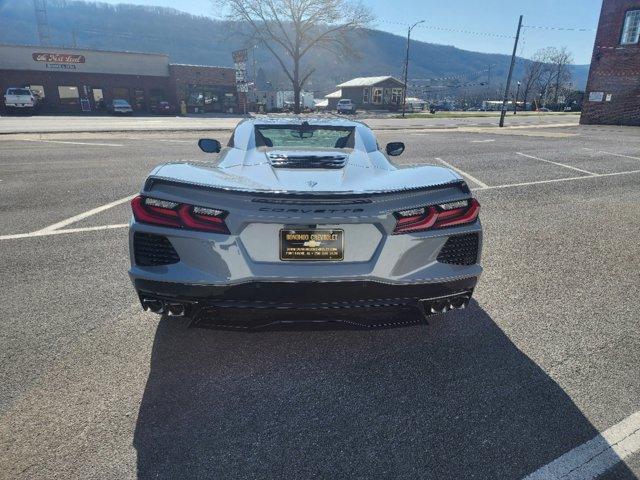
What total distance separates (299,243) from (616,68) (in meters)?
37.9

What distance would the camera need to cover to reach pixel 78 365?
8.47 feet

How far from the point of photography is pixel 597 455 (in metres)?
1.97

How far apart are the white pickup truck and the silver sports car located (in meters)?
43.6

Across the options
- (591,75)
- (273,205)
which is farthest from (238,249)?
(591,75)

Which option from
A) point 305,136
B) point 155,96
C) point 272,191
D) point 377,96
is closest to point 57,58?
point 155,96

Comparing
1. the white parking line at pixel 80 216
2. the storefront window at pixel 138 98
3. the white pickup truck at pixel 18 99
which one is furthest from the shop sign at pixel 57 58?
the white parking line at pixel 80 216

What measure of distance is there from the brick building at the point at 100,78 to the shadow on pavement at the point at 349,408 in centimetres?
4999

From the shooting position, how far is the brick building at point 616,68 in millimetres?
29469

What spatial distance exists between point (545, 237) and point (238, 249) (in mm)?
4503

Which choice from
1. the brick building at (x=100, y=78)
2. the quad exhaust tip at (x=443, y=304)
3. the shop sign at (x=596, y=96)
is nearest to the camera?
the quad exhaust tip at (x=443, y=304)

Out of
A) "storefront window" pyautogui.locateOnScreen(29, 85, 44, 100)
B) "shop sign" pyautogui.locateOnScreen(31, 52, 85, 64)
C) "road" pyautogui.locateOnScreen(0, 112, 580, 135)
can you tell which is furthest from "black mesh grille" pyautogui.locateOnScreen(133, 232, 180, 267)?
"shop sign" pyautogui.locateOnScreen(31, 52, 85, 64)

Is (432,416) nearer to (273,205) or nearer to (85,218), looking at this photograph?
(273,205)

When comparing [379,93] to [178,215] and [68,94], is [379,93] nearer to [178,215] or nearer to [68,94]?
[68,94]

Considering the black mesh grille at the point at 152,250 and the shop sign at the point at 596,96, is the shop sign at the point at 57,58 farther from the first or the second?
the black mesh grille at the point at 152,250
